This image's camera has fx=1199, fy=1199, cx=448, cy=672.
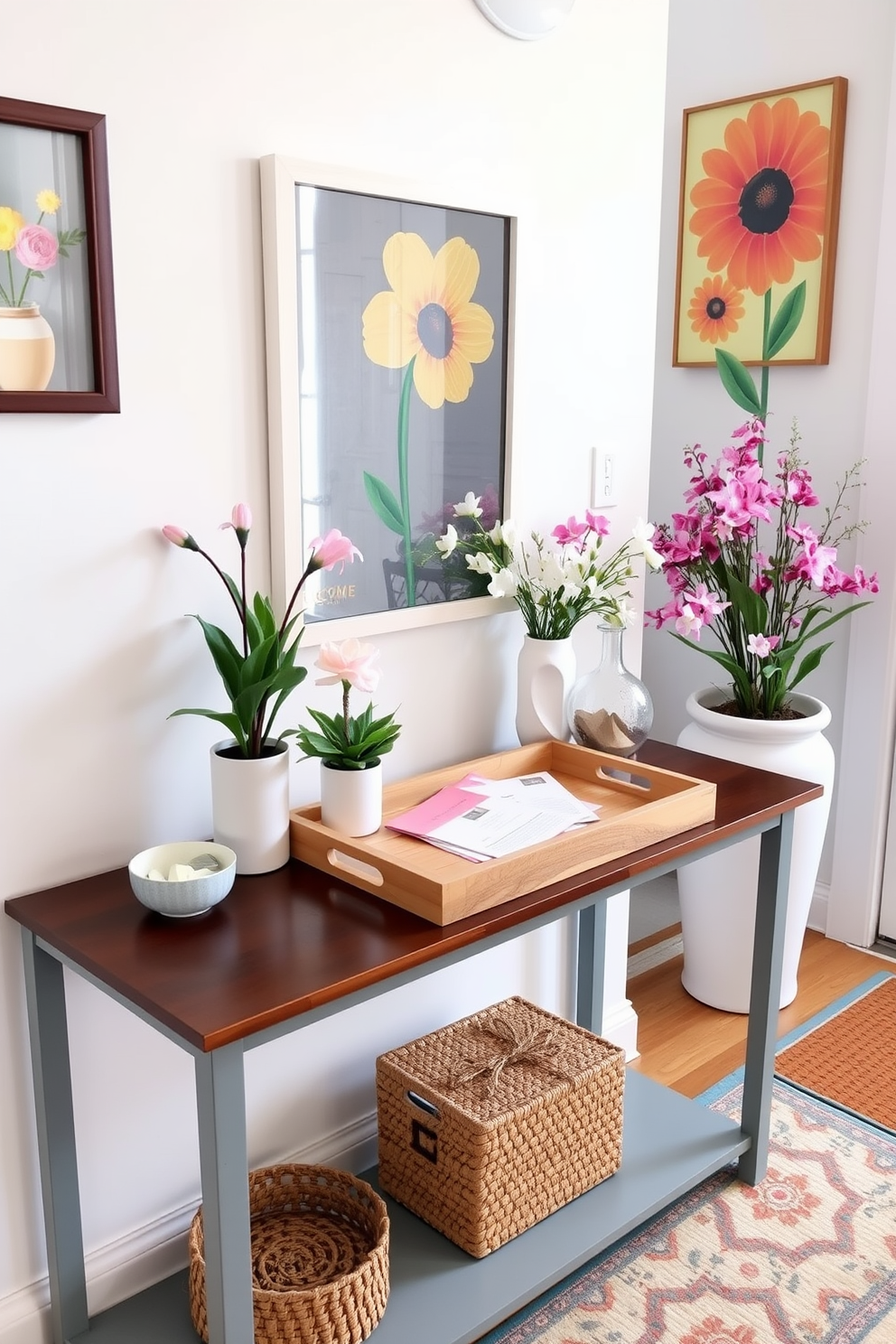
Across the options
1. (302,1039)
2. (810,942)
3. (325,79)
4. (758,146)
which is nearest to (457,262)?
(325,79)

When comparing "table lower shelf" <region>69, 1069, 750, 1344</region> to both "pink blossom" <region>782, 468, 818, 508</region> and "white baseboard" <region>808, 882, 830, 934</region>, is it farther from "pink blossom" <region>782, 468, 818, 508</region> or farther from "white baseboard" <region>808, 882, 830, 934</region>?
"pink blossom" <region>782, 468, 818, 508</region>

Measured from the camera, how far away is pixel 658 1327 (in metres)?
1.76

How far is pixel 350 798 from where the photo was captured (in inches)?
63.2

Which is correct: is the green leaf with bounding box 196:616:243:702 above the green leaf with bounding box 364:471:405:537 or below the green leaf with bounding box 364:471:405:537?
below

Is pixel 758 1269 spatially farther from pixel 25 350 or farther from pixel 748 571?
pixel 25 350

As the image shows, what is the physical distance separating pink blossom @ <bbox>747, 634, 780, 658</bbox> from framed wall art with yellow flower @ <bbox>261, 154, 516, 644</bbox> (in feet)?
2.36

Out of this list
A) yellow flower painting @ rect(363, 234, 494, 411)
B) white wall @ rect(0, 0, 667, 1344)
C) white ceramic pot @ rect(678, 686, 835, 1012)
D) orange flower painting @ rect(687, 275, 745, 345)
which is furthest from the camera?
orange flower painting @ rect(687, 275, 745, 345)

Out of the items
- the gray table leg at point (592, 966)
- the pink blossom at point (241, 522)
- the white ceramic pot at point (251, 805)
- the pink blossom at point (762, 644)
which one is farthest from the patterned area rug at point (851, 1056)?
the pink blossom at point (241, 522)

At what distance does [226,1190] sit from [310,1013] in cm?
20

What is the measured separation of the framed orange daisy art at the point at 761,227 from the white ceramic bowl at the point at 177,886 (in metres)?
2.08

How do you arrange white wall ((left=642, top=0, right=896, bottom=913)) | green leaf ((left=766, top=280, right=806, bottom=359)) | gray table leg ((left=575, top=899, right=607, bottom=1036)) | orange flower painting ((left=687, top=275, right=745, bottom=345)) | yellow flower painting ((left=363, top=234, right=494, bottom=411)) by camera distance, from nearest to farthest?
yellow flower painting ((left=363, top=234, right=494, bottom=411)), gray table leg ((left=575, top=899, right=607, bottom=1036)), white wall ((left=642, top=0, right=896, bottom=913)), green leaf ((left=766, top=280, right=806, bottom=359)), orange flower painting ((left=687, top=275, right=745, bottom=345))

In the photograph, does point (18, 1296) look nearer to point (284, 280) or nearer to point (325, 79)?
point (284, 280)

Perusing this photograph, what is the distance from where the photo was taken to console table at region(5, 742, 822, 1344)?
4.15 feet

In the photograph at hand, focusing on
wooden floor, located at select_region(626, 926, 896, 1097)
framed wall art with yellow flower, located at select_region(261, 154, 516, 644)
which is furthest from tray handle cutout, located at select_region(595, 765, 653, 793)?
wooden floor, located at select_region(626, 926, 896, 1097)
